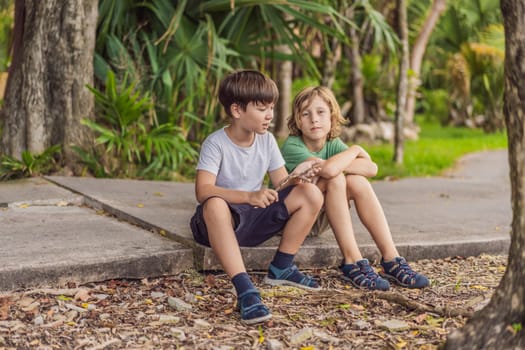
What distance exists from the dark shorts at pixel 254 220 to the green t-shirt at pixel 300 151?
358mm

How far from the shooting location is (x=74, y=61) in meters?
5.97

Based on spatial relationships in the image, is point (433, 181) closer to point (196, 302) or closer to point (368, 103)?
point (196, 302)

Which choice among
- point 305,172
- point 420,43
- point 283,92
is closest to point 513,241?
point 305,172

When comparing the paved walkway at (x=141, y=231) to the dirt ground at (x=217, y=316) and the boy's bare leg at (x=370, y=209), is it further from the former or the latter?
the boy's bare leg at (x=370, y=209)

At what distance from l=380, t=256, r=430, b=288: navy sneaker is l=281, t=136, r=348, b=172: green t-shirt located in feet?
2.00

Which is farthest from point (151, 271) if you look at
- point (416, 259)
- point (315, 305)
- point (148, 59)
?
point (148, 59)

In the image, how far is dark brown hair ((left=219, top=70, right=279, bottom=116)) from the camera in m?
3.35

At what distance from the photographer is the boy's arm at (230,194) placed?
319cm

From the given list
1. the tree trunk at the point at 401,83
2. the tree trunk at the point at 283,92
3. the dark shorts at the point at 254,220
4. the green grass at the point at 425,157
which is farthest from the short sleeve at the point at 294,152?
the tree trunk at the point at 283,92

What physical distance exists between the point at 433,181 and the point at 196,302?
15.3ft

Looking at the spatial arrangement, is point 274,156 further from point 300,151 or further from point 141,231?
point 141,231

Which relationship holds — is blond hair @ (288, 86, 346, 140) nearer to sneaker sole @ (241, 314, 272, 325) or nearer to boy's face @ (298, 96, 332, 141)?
boy's face @ (298, 96, 332, 141)

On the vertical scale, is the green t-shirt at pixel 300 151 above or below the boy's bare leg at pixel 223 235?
above

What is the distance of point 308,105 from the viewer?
3.69m
